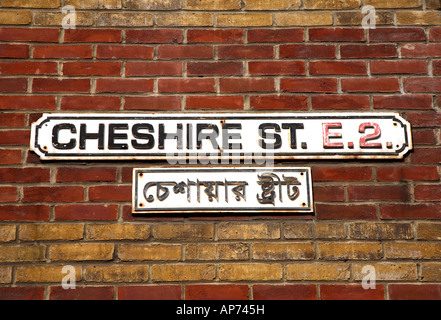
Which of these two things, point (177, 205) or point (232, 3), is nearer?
point (177, 205)

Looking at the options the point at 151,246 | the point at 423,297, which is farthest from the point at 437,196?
the point at 151,246

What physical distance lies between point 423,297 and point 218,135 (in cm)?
107

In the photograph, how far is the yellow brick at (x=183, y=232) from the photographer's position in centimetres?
175

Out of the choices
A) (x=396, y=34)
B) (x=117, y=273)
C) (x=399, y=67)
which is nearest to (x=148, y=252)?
(x=117, y=273)

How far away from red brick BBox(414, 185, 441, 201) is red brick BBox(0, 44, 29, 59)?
1848 mm

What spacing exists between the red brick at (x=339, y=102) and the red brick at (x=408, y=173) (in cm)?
30

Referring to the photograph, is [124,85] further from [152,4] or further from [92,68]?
[152,4]

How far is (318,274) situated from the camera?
1.72 m

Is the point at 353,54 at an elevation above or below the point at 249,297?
above

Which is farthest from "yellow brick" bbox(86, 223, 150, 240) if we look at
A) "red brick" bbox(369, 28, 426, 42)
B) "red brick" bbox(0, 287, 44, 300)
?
"red brick" bbox(369, 28, 426, 42)

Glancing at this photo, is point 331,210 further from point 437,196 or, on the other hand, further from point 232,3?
point 232,3

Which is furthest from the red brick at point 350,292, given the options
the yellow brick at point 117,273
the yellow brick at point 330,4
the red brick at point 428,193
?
the yellow brick at point 330,4

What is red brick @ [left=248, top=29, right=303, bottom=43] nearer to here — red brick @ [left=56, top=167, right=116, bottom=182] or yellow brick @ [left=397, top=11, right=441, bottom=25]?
yellow brick @ [left=397, top=11, right=441, bottom=25]
